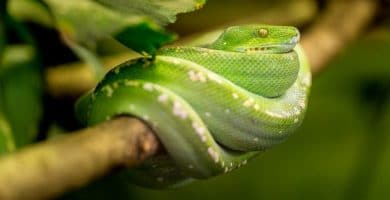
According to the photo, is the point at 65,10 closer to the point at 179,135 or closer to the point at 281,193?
the point at 179,135

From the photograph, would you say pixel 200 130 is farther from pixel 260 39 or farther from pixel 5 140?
pixel 5 140

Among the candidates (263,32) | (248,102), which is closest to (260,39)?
(263,32)

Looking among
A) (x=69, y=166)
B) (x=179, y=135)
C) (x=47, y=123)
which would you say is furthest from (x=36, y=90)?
(x=69, y=166)

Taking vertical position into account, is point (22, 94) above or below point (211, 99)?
below

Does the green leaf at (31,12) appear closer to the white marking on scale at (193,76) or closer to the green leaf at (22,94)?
the green leaf at (22,94)

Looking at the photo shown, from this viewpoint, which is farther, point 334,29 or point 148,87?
point 334,29

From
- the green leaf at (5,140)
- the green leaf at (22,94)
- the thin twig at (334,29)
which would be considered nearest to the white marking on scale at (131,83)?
the green leaf at (5,140)
